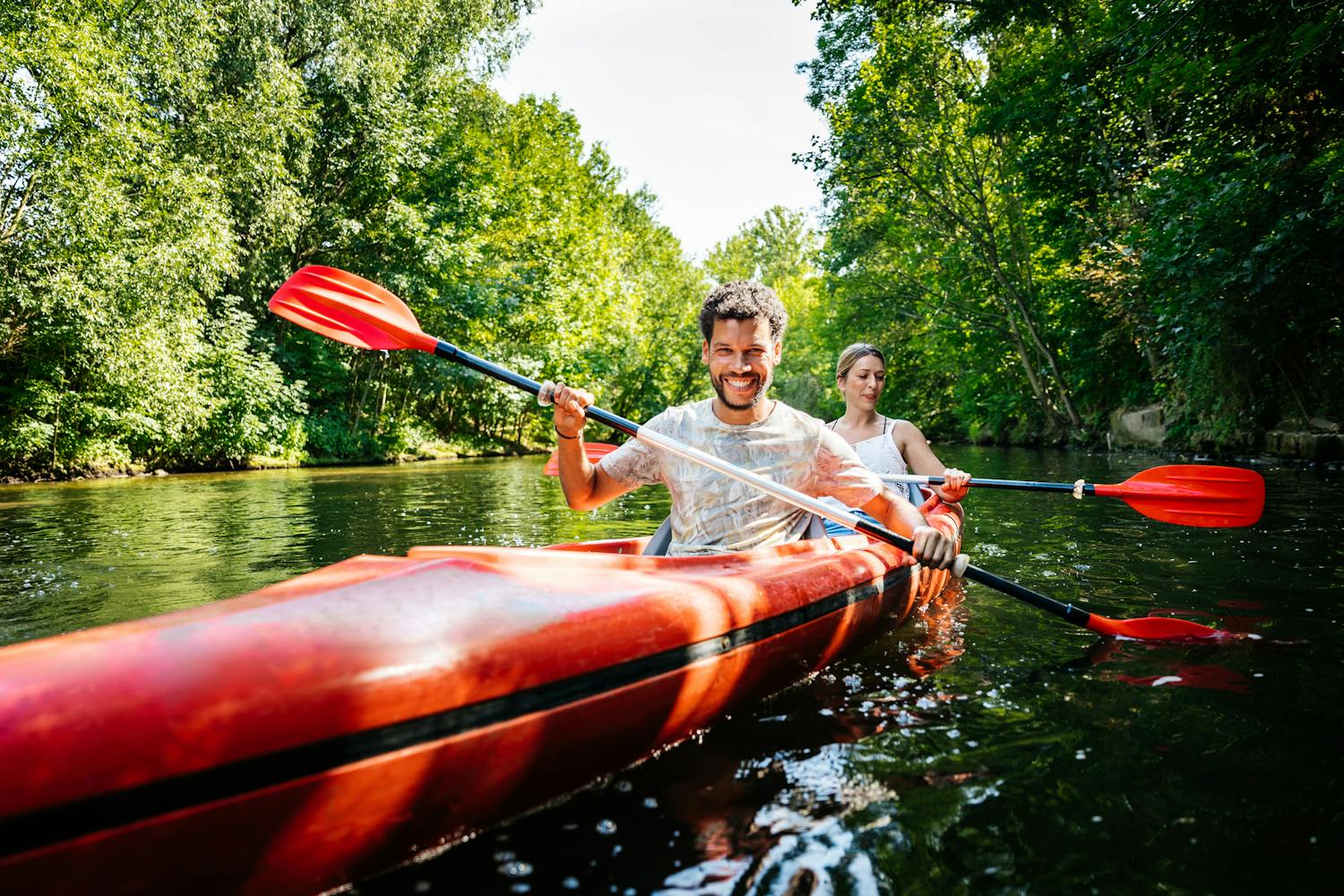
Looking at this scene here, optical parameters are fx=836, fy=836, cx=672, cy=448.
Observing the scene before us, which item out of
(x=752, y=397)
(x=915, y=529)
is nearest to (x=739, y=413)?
(x=752, y=397)

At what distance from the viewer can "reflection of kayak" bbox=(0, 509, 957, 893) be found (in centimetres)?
131

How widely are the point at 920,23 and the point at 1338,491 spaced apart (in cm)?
1381

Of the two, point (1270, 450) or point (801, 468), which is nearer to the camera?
point (801, 468)

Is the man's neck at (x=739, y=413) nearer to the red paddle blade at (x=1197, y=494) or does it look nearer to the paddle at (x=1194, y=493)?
the paddle at (x=1194, y=493)

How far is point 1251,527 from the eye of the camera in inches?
230

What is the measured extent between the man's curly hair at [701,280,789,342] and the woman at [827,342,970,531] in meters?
1.83

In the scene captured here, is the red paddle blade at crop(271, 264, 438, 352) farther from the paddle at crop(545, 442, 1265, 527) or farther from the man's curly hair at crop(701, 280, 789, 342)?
the man's curly hair at crop(701, 280, 789, 342)

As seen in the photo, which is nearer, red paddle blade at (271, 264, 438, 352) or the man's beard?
the man's beard

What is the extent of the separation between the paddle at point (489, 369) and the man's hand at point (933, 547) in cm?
7

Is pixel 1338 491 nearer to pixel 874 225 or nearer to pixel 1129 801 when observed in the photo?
pixel 1129 801

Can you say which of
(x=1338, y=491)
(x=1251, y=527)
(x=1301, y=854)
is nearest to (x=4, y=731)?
(x=1301, y=854)

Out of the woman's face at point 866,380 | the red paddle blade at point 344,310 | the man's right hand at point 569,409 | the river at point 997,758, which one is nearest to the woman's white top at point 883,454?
the woman's face at point 866,380

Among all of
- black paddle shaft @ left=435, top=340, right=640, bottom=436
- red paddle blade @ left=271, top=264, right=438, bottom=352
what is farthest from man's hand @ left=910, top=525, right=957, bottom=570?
red paddle blade @ left=271, top=264, right=438, bottom=352

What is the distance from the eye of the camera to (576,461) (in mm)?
3145
